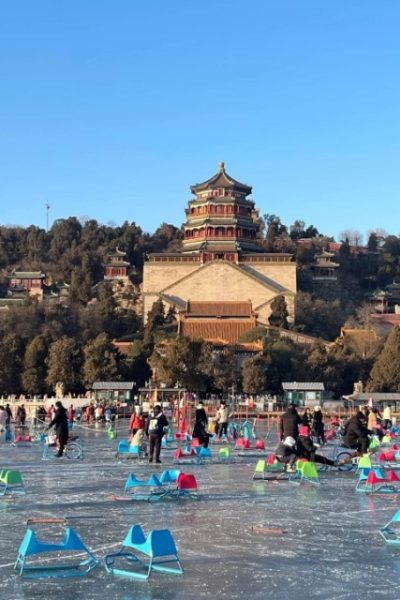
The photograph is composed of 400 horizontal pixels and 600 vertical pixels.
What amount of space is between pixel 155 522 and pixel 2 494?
10.6 ft

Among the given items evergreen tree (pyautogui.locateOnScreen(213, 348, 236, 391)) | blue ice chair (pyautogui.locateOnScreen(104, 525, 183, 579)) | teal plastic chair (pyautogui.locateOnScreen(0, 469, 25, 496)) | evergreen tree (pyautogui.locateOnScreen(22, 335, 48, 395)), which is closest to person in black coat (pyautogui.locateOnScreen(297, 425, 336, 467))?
teal plastic chair (pyautogui.locateOnScreen(0, 469, 25, 496))

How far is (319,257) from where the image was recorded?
79562 millimetres

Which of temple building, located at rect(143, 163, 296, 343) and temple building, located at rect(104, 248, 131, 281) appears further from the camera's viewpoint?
temple building, located at rect(104, 248, 131, 281)

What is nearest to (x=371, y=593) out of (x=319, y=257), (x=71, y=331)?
(x=71, y=331)

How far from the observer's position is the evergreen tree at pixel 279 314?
6334 centimetres

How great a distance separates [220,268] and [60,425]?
5096 cm

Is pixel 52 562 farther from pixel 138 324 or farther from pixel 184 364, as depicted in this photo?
pixel 138 324

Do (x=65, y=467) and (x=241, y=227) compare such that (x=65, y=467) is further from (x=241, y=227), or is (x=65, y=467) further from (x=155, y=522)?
(x=241, y=227)

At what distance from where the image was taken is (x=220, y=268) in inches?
Answer: 2692

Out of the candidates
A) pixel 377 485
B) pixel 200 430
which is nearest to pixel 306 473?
pixel 377 485

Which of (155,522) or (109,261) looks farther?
(109,261)

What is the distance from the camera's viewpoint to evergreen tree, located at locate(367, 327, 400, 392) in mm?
48938

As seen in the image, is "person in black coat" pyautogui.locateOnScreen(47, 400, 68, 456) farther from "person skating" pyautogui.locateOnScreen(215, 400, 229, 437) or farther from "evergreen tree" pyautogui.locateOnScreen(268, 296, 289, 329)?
"evergreen tree" pyautogui.locateOnScreen(268, 296, 289, 329)

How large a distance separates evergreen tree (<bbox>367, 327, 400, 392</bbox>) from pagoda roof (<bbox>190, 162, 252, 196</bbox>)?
90.7 ft
